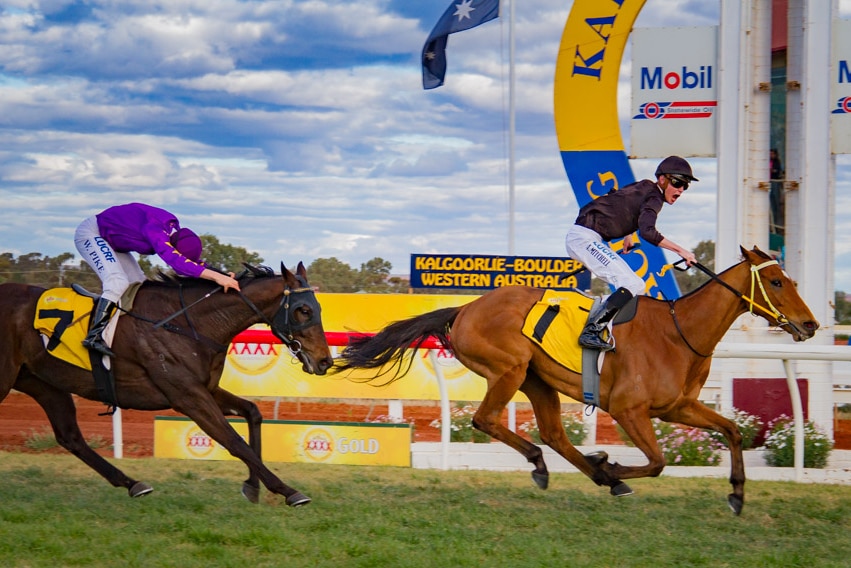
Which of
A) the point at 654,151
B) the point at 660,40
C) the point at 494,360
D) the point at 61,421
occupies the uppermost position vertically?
the point at 660,40

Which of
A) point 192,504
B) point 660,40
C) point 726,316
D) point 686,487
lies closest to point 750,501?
point 686,487

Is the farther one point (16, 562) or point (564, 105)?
point (564, 105)

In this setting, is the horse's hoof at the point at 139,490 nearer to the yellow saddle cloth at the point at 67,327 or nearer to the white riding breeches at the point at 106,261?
the yellow saddle cloth at the point at 67,327

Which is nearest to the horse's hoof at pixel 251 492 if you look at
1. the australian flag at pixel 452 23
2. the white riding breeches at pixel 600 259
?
the white riding breeches at pixel 600 259

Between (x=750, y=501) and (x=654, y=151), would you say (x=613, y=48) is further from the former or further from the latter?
(x=750, y=501)

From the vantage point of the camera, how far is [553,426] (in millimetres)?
6145

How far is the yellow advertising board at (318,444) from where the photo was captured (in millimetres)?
7625

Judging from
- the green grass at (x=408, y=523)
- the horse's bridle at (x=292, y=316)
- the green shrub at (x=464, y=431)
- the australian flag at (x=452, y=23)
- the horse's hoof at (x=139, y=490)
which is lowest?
the green grass at (x=408, y=523)

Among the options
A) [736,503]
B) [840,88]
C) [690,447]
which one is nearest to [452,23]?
[840,88]

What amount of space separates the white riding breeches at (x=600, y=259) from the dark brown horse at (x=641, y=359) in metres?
0.15

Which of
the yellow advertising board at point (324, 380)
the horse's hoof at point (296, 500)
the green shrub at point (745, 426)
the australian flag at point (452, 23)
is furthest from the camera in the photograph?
the australian flag at point (452, 23)

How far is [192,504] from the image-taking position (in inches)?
215

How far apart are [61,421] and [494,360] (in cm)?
276

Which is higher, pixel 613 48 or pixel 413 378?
pixel 613 48
